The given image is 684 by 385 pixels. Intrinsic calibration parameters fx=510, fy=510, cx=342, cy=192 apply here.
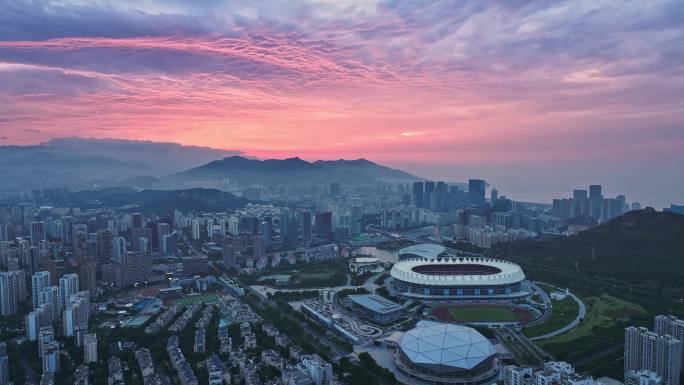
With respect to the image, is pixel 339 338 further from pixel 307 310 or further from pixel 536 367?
pixel 536 367

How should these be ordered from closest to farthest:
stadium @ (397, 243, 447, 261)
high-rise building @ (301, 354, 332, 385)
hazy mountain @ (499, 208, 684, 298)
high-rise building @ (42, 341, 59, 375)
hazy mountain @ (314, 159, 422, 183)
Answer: high-rise building @ (301, 354, 332, 385) → high-rise building @ (42, 341, 59, 375) → hazy mountain @ (499, 208, 684, 298) → stadium @ (397, 243, 447, 261) → hazy mountain @ (314, 159, 422, 183)

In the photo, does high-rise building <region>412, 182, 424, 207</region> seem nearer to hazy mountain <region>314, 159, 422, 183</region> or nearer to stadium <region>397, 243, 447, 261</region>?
stadium <region>397, 243, 447, 261</region>

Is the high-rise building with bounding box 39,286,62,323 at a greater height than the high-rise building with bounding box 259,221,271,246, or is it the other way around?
the high-rise building with bounding box 259,221,271,246

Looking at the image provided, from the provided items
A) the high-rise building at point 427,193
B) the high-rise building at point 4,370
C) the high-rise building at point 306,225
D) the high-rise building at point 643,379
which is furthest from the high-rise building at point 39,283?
the high-rise building at point 427,193

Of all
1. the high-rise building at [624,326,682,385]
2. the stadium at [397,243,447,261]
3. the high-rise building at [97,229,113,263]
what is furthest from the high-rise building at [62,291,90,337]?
the stadium at [397,243,447,261]

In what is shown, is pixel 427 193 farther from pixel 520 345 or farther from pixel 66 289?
pixel 66 289

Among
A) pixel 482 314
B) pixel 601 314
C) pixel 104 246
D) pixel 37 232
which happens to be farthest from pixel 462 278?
pixel 37 232

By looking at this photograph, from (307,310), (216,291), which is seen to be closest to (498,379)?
(307,310)
